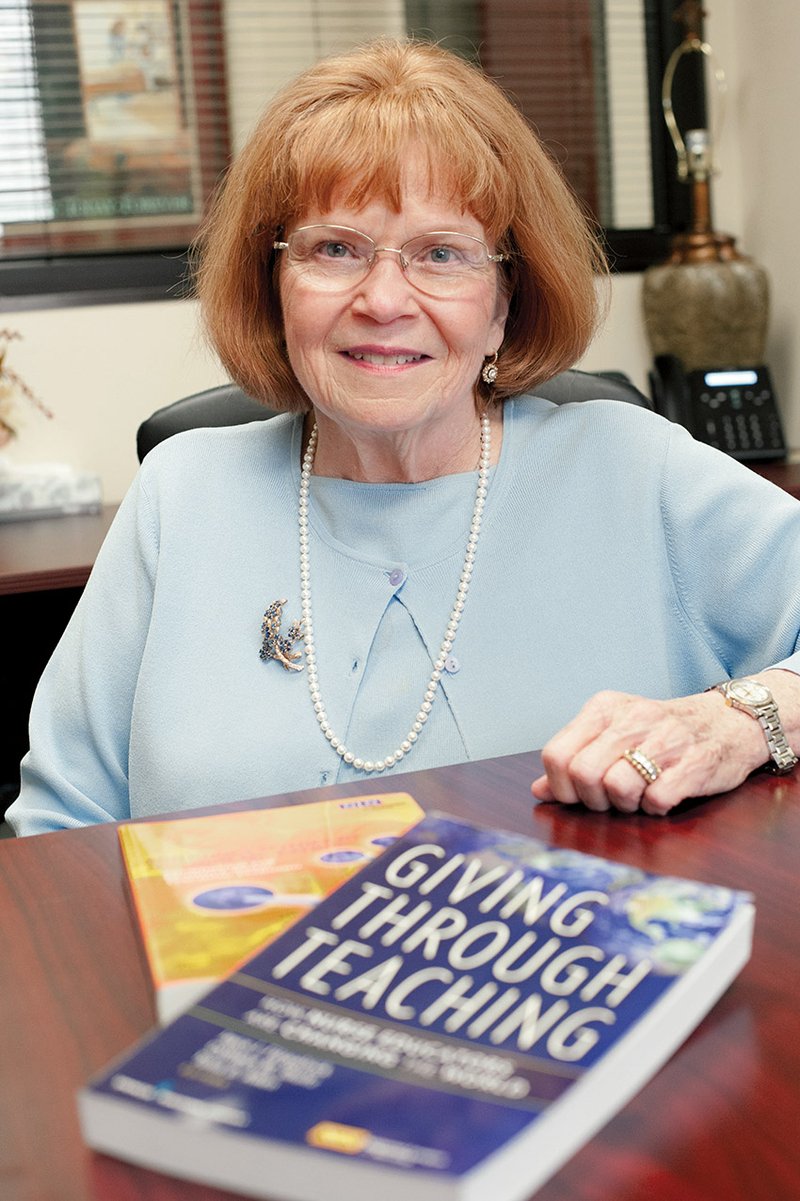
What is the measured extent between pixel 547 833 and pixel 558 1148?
1.31ft

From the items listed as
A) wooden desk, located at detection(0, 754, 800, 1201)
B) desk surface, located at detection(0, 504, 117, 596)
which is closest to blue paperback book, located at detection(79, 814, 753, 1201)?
wooden desk, located at detection(0, 754, 800, 1201)

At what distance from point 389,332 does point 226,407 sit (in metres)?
0.49

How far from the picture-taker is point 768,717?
3.55 feet

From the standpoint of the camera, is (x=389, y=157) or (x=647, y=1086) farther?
(x=389, y=157)

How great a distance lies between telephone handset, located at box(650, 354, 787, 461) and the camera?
2.65 m

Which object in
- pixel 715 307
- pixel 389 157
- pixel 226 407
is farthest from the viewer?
pixel 715 307

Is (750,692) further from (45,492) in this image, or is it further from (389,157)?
(45,492)

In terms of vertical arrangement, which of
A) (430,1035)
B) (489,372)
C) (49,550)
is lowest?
(49,550)

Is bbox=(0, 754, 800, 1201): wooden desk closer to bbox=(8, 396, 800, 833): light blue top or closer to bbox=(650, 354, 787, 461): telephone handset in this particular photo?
bbox=(8, 396, 800, 833): light blue top

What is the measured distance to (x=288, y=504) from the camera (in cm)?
147

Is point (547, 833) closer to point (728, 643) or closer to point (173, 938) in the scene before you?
point (173, 938)

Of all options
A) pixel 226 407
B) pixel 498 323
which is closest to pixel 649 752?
pixel 498 323

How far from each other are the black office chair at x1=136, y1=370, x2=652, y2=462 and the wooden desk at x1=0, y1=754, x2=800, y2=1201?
0.78 m

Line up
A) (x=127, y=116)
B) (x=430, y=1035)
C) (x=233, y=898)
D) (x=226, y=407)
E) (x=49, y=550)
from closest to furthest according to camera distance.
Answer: (x=430, y=1035)
(x=233, y=898)
(x=226, y=407)
(x=49, y=550)
(x=127, y=116)
